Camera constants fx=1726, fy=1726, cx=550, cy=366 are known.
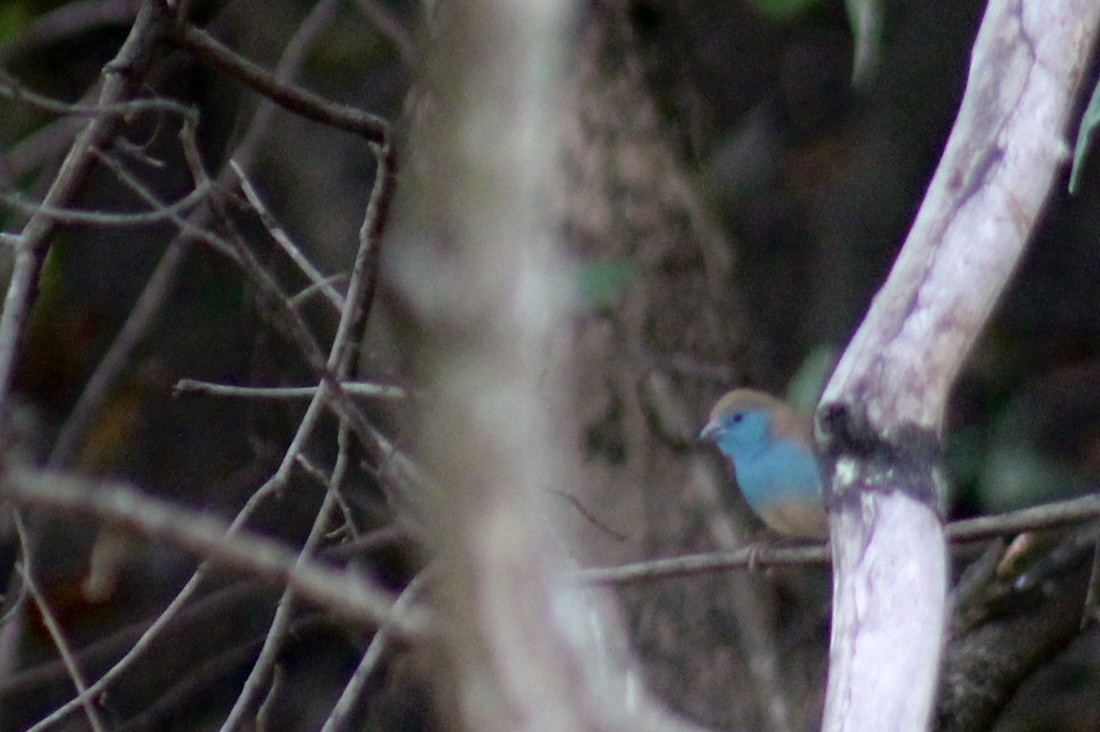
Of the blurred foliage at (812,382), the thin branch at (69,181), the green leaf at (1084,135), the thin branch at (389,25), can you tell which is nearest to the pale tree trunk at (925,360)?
the green leaf at (1084,135)

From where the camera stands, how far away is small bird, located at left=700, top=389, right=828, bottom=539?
3721 millimetres

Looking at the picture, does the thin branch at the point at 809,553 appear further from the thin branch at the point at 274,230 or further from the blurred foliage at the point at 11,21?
the blurred foliage at the point at 11,21

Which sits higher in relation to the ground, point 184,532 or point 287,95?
point 184,532

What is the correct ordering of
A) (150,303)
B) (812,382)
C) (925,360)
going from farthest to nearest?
1. (150,303)
2. (812,382)
3. (925,360)

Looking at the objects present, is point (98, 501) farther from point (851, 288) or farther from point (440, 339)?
point (851, 288)

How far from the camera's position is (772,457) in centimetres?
396

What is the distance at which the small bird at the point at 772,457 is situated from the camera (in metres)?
3.72

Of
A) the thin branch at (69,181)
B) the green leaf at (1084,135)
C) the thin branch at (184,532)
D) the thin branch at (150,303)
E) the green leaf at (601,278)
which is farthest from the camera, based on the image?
the thin branch at (150,303)

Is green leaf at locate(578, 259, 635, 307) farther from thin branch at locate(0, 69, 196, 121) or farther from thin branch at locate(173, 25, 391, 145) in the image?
thin branch at locate(0, 69, 196, 121)

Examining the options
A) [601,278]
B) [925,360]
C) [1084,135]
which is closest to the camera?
[925,360]

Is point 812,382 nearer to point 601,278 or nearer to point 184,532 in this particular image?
point 601,278

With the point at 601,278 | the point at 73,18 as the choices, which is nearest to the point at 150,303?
the point at 73,18

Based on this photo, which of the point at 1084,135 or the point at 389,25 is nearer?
the point at 1084,135

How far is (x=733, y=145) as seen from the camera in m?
5.23
